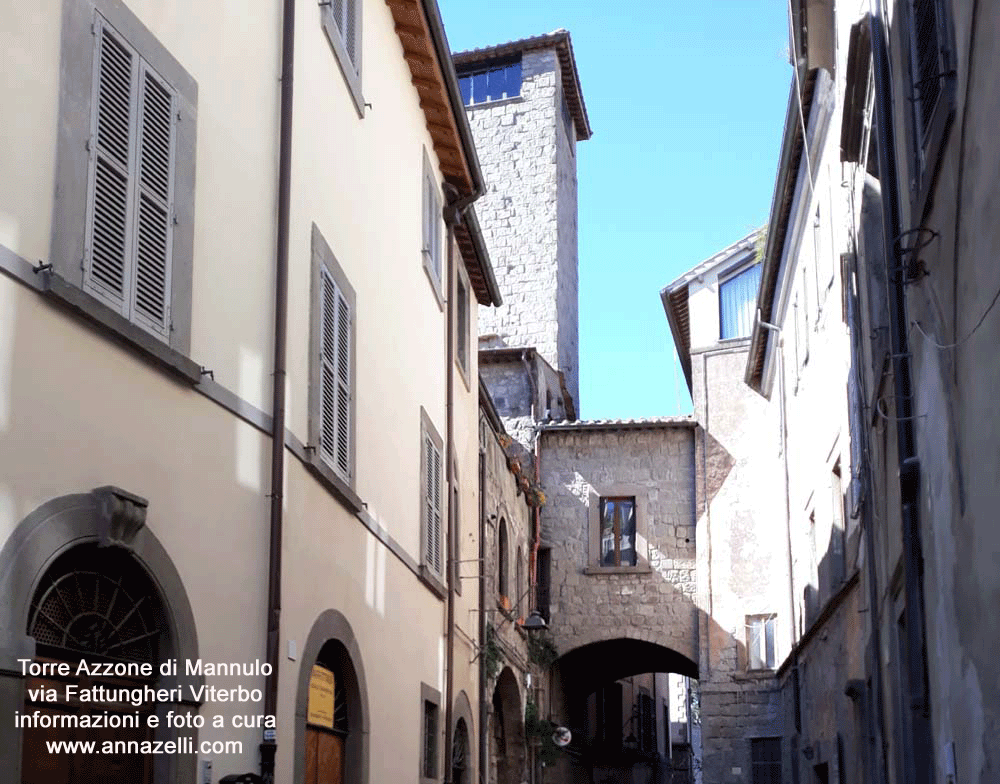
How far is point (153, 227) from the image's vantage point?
720cm

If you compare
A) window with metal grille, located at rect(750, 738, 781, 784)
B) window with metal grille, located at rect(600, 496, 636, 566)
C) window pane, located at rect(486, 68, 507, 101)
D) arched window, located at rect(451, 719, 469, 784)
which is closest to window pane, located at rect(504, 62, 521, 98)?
window pane, located at rect(486, 68, 507, 101)

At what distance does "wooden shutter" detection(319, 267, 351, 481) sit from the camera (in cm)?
1029

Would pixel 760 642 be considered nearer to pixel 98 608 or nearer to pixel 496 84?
Answer: pixel 496 84

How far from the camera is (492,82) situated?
3456 cm

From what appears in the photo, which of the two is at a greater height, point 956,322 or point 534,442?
point 534,442

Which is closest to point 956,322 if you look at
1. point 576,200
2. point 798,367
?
point 798,367

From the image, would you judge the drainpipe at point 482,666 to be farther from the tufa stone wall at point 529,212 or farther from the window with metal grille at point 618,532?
the tufa stone wall at point 529,212

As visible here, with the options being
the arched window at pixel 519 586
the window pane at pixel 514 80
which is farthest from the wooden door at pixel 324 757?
the window pane at pixel 514 80

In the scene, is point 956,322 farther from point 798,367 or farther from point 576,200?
point 576,200

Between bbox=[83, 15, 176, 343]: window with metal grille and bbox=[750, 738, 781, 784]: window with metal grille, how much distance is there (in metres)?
20.0

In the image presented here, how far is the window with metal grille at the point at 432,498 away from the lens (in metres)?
14.2

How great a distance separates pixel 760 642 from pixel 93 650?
20377 mm

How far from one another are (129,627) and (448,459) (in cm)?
895

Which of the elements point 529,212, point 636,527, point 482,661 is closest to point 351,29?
point 482,661
